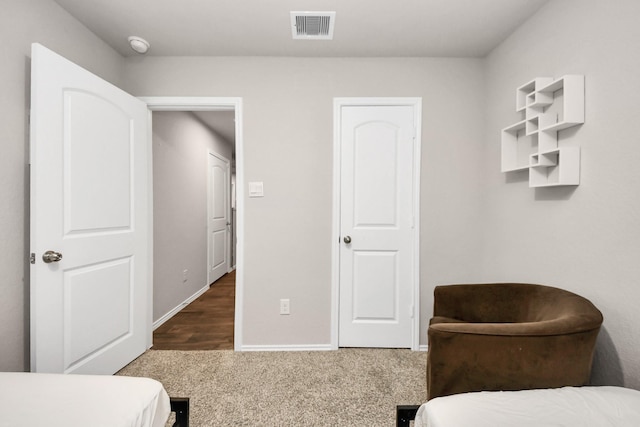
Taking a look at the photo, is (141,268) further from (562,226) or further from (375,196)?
(562,226)

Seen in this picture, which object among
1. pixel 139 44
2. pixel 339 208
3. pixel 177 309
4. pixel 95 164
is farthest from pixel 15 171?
pixel 177 309

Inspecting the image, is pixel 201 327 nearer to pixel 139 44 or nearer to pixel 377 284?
pixel 377 284

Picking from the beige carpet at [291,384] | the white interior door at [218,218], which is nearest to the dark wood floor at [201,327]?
the beige carpet at [291,384]

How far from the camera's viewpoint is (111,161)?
2.00 m

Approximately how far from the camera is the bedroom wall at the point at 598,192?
4.25 ft

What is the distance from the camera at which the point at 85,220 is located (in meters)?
1.79

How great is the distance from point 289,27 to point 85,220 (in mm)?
1827

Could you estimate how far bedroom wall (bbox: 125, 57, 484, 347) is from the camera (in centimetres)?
239

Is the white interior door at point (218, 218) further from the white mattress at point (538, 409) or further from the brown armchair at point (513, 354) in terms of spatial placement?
the white mattress at point (538, 409)

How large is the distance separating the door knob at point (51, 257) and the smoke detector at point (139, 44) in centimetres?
158

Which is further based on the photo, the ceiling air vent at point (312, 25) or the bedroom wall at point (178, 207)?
the bedroom wall at point (178, 207)

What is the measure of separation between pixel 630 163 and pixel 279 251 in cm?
213

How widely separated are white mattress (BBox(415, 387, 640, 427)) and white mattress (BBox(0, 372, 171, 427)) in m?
0.95

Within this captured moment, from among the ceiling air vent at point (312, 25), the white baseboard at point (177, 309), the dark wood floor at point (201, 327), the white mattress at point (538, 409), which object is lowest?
the dark wood floor at point (201, 327)
